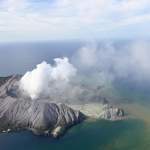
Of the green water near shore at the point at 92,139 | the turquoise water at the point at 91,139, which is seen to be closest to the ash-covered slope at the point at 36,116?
the green water near shore at the point at 92,139

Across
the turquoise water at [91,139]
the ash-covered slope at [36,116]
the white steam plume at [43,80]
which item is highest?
the white steam plume at [43,80]

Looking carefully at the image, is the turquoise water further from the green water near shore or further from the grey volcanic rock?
the grey volcanic rock

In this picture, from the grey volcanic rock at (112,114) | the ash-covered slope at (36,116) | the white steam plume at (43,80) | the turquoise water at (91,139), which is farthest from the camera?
the white steam plume at (43,80)

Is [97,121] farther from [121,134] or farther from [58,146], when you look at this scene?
[58,146]

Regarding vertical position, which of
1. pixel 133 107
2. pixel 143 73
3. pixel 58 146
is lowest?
pixel 58 146

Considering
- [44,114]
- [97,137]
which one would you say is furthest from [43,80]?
[97,137]

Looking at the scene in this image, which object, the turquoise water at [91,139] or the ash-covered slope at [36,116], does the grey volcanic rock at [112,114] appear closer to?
the turquoise water at [91,139]

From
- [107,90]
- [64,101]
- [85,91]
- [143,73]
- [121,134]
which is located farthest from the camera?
[143,73]

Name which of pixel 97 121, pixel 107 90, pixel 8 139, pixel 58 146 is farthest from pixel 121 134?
pixel 107 90
